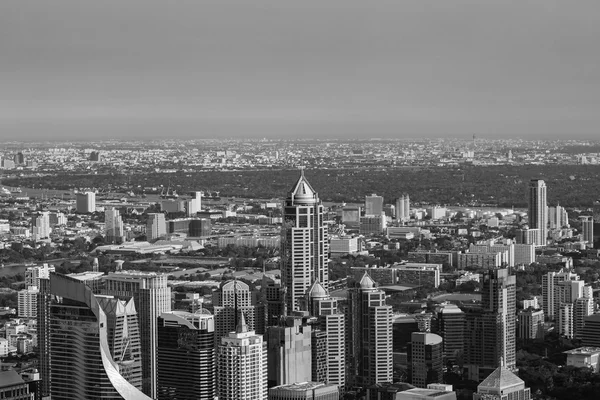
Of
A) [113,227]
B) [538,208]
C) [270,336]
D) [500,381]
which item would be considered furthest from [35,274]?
[538,208]

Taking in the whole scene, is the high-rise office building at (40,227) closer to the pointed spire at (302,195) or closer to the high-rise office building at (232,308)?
the pointed spire at (302,195)

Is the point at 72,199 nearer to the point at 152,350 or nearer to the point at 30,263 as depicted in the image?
the point at 30,263

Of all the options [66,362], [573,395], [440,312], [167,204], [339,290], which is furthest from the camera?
[167,204]

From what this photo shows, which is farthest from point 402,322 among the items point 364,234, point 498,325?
point 364,234

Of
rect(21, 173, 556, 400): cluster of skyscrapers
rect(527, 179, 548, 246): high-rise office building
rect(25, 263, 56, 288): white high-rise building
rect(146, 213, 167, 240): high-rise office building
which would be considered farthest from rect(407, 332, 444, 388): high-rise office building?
rect(146, 213, 167, 240): high-rise office building

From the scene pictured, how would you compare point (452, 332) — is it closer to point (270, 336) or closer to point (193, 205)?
point (270, 336)

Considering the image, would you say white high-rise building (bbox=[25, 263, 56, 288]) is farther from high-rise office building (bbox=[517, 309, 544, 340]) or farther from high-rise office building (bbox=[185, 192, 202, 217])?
high-rise office building (bbox=[185, 192, 202, 217])

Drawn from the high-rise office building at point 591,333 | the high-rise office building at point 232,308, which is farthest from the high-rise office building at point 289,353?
the high-rise office building at point 591,333
